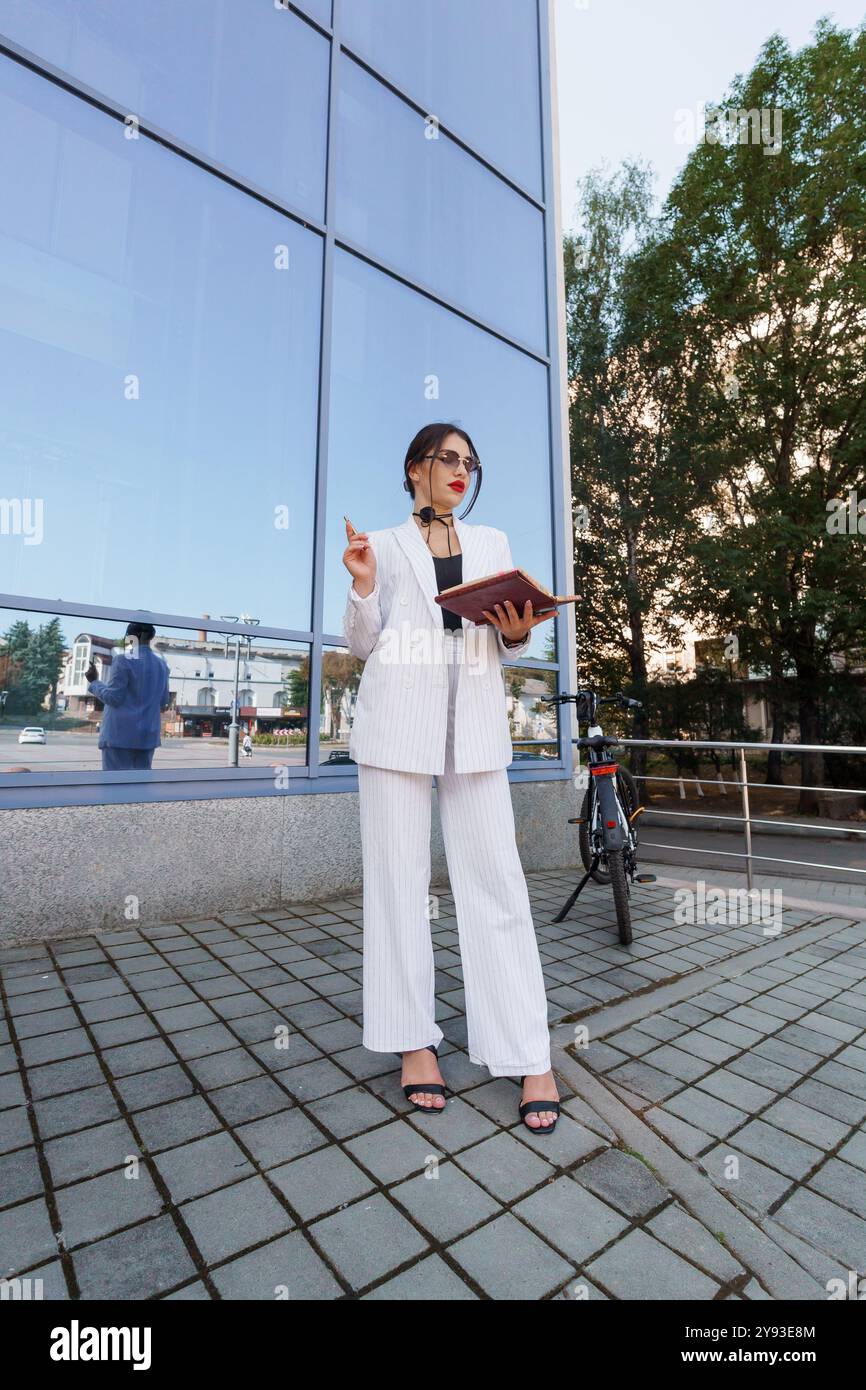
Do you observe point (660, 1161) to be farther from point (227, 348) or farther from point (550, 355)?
point (550, 355)

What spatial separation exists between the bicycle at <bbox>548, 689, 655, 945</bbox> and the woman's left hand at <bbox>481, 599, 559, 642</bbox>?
6.49 ft

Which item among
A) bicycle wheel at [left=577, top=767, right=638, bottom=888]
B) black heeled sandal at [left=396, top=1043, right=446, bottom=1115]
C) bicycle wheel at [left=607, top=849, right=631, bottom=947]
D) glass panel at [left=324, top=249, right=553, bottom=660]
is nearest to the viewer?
black heeled sandal at [left=396, top=1043, right=446, bottom=1115]

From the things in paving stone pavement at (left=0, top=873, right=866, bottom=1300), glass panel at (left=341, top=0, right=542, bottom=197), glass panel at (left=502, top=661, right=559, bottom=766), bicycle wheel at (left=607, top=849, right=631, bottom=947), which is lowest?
paving stone pavement at (left=0, top=873, right=866, bottom=1300)

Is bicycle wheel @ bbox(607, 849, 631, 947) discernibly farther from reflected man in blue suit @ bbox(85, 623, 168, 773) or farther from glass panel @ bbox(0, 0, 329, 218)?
glass panel @ bbox(0, 0, 329, 218)

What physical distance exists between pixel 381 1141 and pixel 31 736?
2758mm

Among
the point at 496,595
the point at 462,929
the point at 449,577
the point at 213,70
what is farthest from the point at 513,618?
the point at 213,70

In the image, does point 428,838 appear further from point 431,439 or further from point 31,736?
point 31,736

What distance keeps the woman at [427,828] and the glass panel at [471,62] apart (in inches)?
218

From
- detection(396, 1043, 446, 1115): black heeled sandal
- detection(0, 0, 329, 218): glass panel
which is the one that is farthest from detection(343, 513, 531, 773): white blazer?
detection(0, 0, 329, 218): glass panel

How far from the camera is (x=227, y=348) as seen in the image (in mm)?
4246

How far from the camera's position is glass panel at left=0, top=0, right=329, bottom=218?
3611 millimetres

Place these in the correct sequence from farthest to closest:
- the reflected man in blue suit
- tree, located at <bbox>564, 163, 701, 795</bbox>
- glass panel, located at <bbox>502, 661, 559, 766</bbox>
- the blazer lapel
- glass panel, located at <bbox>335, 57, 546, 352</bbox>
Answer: tree, located at <bbox>564, 163, 701, 795</bbox>, glass panel, located at <bbox>502, 661, 559, 766</bbox>, glass panel, located at <bbox>335, 57, 546, 352</bbox>, the reflected man in blue suit, the blazer lapel

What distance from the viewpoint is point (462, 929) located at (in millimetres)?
1911
